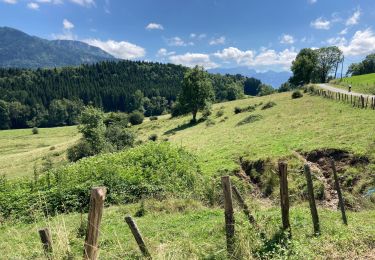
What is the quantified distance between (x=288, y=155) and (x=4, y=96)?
185m

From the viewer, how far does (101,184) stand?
63.2ft

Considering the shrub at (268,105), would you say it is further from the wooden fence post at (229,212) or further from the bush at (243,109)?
the wooden fence post at (229,212)

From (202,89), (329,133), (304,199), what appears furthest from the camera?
(202,89)

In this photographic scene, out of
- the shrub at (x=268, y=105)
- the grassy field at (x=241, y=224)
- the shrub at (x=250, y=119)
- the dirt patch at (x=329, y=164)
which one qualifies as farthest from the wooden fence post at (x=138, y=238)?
the shrub at (x=268, y=105)

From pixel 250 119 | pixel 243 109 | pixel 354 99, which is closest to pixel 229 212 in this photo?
pixel 354 99

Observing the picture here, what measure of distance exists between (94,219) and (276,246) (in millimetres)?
4807

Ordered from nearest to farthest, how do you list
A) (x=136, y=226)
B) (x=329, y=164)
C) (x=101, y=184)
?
(x=136, y=226) → (x=101, y=184) → (x=329, y=164)

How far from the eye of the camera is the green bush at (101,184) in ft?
59.6

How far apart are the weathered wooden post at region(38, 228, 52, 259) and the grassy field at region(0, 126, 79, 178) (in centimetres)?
2434

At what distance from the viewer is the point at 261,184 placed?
71.8ft

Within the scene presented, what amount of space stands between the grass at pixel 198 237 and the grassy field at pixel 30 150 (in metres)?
18.3

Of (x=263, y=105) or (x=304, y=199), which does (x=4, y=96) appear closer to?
(x=263, y=105)

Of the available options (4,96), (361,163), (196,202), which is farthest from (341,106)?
(4,96)

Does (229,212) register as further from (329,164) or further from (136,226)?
(329,164)
